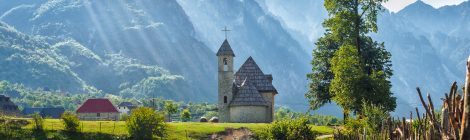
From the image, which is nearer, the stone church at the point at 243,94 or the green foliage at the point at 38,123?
the green foliage at the point at 38,123

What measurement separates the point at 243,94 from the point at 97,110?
63.3 meters

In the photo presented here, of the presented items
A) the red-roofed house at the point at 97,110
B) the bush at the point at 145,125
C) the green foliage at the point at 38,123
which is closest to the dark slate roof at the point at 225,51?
the bush at the point at 145,125

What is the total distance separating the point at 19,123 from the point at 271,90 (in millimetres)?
38551

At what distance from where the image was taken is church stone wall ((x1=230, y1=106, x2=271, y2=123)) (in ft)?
305

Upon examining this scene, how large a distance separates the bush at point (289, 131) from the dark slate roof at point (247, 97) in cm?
3491

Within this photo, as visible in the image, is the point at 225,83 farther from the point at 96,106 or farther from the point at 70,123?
the point at 96,106

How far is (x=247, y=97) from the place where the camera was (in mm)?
93562

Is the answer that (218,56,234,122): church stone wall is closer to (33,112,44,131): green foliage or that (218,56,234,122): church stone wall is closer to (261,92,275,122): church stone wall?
(261,92,275,122): church stone wall

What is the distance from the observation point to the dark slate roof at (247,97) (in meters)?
92.9

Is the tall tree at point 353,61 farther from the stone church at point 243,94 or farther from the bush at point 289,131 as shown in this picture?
the stone church at point 243,94

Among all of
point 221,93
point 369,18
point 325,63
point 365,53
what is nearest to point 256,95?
point 221,93

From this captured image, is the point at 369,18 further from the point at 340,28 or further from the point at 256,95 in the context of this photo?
the point at 256,95

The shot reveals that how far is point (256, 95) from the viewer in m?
94.1

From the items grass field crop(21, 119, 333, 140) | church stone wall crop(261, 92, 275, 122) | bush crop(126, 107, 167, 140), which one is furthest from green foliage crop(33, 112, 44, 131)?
church stone wall crop(261, 92, 275, 122)
